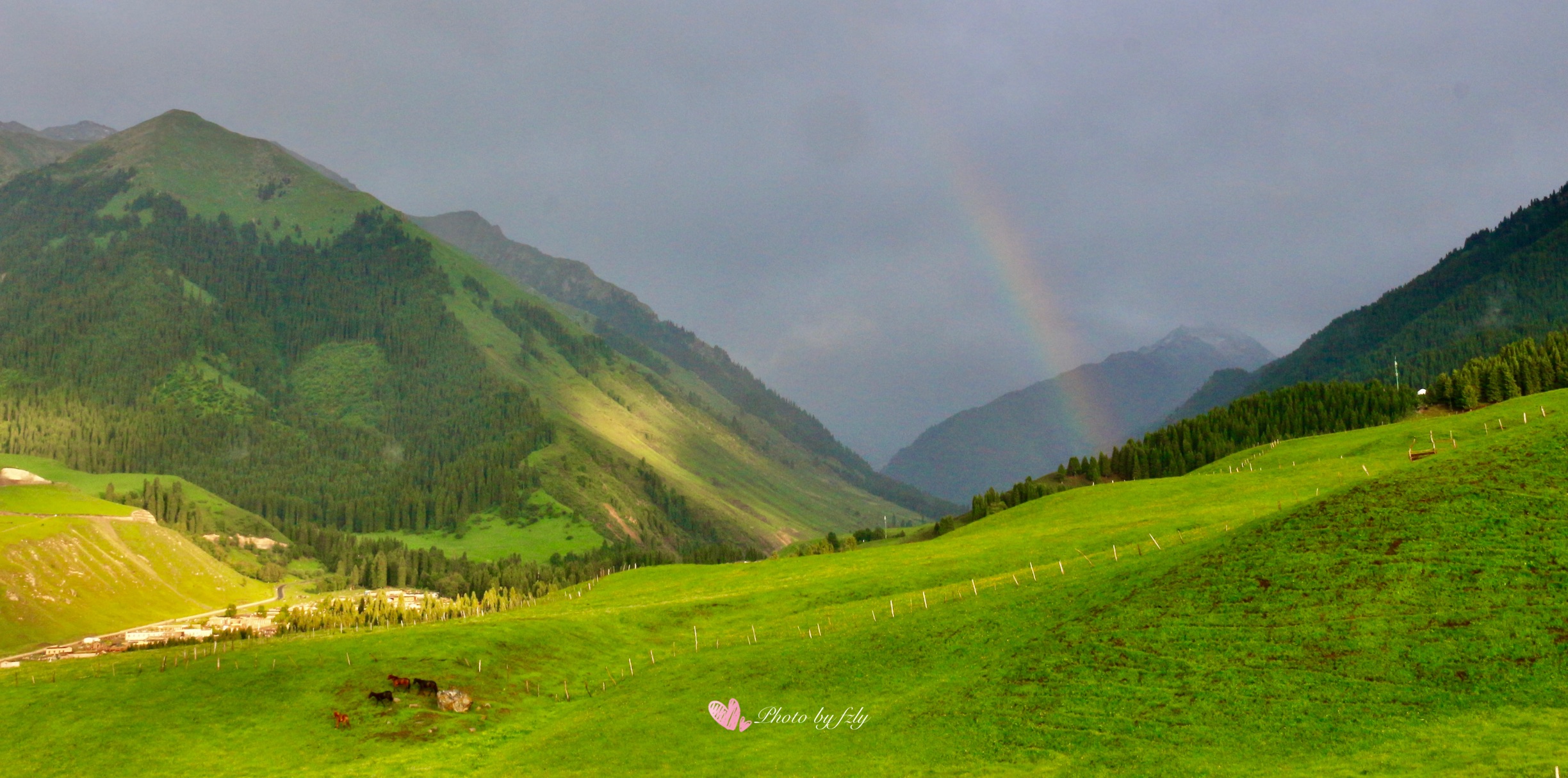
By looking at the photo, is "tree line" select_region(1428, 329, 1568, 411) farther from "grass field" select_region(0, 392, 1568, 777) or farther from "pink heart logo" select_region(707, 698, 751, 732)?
"pink heart logo" select_region(707, 698, 751, 732)

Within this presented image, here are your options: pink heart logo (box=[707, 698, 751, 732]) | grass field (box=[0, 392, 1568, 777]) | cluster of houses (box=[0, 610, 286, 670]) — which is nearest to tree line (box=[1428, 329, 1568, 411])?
grass field (box=[0, 392, 1568, 777])

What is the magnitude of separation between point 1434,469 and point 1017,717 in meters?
34.0

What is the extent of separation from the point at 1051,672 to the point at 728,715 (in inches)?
820

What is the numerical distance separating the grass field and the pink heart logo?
0.79 meters

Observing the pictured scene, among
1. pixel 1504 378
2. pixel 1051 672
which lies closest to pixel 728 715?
pixel 1051 672

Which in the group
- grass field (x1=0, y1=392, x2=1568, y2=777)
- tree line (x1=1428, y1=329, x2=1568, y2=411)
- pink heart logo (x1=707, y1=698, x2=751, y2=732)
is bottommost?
pink heart logo (x1=707, y1=698, x2=751, y2=732)

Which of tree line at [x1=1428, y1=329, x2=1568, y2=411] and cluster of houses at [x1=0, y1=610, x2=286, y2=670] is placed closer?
tree line at [x1=1428, y1=329, x2=1568, y2=411]

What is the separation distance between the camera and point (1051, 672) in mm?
46219

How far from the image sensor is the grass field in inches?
1446

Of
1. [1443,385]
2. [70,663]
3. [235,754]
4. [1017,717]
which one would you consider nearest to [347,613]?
[70,663]

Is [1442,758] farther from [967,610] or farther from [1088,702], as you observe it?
[967,610]

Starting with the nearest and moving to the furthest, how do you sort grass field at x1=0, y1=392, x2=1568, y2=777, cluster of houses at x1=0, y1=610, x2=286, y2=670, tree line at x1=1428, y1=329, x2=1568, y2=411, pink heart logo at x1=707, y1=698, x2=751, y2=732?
grass field at x1=0, y1=392, x2=1568, y2=777 → pink heart logo at x1=707, y1=698, x2=751, y2=732 → tree line at x1=1428, y1=329, x2=1568, y2=411 → cluster of houses at x1=0, y1=610, x2=286, y2=670

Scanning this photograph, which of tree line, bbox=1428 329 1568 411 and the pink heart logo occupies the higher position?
tree line, bbox=1428 329 1568 411

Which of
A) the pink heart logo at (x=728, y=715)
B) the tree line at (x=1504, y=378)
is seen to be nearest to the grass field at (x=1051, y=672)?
the pink heart logo at (x=728, y=715)
